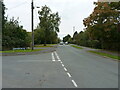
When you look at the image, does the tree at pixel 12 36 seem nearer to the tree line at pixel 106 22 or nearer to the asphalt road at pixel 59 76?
the tree line at pixel 106 22

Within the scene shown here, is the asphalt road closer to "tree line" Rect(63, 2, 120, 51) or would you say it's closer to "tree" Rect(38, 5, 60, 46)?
"tree line" Rect(63, 2, 120, 51)

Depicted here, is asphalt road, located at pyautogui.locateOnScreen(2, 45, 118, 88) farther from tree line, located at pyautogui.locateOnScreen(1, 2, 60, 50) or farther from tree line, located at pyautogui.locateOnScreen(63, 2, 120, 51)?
tree line, located at pyautogui.locateOnScreen(1, 2, 60, 50)

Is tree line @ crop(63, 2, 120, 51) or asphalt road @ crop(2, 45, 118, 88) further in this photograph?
tree line @ crop(63, 2, 120, 51)

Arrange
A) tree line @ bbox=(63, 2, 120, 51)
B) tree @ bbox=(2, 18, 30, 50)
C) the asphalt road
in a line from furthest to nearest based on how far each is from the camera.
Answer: tree @ bbox=(2, 18, 30, 50), tree line @ bbox=(63, 2, 120, 51), the asphalt road

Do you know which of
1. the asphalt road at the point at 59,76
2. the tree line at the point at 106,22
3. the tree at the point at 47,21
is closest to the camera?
the asphalt road at the point at 59,76

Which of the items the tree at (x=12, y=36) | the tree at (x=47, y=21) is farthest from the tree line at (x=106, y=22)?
the tree at (x=47, y=21)

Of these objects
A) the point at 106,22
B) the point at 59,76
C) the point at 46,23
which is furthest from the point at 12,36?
the point at 59,76

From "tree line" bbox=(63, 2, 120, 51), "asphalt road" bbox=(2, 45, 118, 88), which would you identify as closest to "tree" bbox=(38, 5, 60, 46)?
"tree line" bbox=(63, 2, 120, 51)

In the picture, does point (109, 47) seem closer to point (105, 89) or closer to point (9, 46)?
point (9, 46)

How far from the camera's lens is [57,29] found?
59.8 meters

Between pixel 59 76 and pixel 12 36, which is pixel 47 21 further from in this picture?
pixel 59 76

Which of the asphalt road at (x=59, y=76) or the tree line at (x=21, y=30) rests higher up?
the tree line at (x=21, y=30)

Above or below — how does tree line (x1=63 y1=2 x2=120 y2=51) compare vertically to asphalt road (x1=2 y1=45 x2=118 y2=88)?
above

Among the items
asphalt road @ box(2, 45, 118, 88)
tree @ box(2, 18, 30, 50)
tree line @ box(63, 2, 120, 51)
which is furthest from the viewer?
tree @ box(2, 18, 30, 50)
